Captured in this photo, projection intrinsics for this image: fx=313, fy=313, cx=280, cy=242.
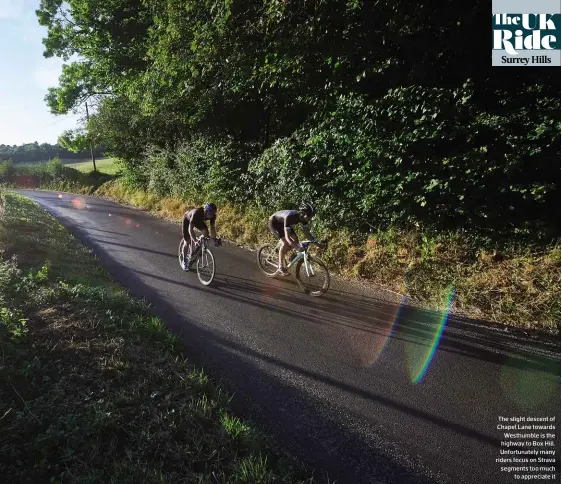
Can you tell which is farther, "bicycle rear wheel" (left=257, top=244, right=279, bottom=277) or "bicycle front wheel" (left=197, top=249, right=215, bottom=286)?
"bicycle rear wheel" (left=257, top=244, right=279, bottom=277)

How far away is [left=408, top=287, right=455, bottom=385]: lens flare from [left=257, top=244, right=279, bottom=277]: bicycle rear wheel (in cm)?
350

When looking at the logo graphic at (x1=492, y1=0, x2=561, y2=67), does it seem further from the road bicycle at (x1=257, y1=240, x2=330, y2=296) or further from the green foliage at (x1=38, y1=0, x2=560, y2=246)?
the road bicycle at (x1=257, y1=240, x2=330, y2=296)

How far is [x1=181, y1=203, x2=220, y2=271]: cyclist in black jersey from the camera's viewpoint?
22.6 ft

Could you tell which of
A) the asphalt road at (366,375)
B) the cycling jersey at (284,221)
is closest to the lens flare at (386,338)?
the asphalt road at (366,375)

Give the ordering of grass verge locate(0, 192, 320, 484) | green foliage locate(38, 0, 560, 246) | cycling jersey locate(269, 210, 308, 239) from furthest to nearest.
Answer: cycling jersey locate(269, 210, 308, 239), green foliage locate(38, 0, 560, 246), grass verge locate(0, 192, 320, 484)

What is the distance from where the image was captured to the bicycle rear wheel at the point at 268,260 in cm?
727

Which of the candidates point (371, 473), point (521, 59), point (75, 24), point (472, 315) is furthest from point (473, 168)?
point (75, 24)

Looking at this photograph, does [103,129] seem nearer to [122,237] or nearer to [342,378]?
[122,237]

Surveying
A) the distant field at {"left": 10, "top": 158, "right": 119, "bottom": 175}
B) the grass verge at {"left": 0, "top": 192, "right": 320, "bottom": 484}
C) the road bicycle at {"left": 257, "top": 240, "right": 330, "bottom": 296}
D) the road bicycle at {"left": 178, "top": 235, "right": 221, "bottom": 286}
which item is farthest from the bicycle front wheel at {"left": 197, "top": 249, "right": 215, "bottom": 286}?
the distant field at {"left": 10, "top": 158, "right": 119, "bottom": 175}

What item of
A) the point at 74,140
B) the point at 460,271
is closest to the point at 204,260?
the point at 460,271

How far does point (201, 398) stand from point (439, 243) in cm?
498

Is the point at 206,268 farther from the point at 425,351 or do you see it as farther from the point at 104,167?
the point at 104,167

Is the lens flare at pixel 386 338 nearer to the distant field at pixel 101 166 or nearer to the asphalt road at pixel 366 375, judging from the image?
the asphalt road at pixel 366 375

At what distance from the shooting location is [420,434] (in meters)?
3.00
